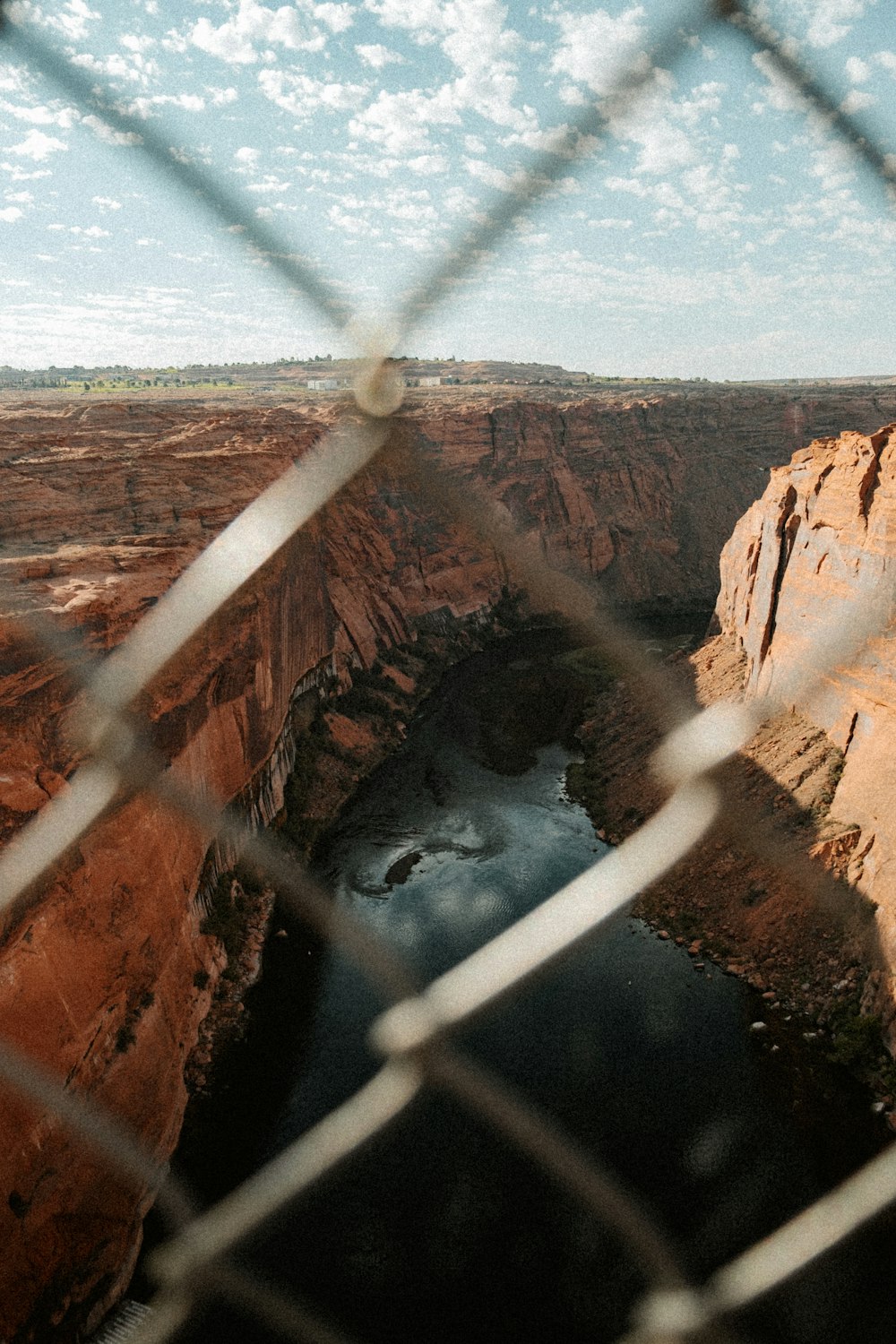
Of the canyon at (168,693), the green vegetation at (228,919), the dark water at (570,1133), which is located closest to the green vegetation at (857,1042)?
the dark water at (570,1133)

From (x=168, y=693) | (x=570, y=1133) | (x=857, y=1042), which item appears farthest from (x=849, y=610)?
(x=168, y=693)

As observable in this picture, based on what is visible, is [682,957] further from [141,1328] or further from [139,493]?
[139,493]

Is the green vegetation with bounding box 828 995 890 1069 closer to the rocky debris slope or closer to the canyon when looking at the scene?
the rocky debris slope

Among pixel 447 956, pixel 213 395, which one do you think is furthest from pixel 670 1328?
pixel 213 395

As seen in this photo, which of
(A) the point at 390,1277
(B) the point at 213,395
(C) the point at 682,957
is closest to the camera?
(A) the point at 390,1277

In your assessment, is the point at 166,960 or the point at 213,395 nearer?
the point at 166,960

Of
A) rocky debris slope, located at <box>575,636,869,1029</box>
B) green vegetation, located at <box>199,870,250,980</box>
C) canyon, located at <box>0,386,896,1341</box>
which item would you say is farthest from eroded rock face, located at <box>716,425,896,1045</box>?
green vegetation, located at <box>199,870,250,980</box>

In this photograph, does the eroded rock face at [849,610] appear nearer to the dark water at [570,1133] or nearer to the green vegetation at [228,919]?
the dark water at [570,1133]
